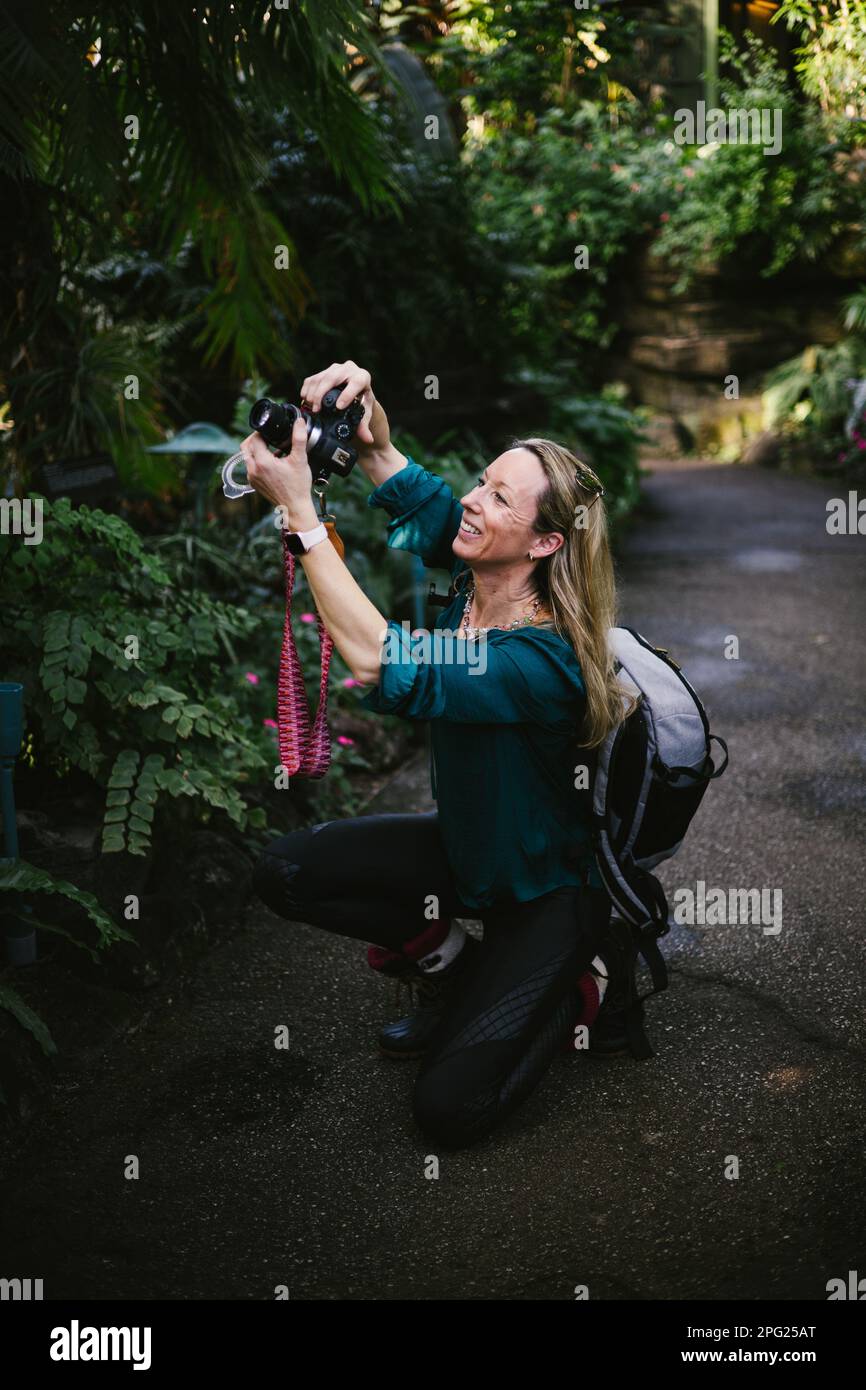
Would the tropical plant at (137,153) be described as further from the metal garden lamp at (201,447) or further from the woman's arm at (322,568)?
the woman's arm at (322,568)

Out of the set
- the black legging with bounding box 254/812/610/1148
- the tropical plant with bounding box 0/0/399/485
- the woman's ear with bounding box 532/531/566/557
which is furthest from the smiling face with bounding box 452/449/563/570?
the tropical plant with bounding box 0/0/399/485

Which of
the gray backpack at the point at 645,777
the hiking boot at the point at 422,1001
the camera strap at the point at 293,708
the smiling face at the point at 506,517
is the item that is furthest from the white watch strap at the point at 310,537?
the hiking boot at the point at 422,1001

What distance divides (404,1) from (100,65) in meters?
7.69

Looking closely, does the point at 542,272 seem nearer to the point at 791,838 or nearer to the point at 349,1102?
the point at 791,838

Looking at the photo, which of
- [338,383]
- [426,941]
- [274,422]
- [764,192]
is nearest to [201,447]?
[338,383]

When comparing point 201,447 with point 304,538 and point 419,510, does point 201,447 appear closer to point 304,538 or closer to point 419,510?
point 419,510

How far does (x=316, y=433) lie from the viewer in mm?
2611

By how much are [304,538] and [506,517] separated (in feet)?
1.82

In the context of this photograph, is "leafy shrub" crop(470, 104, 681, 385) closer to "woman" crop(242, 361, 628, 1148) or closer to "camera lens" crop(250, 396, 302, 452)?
"woman" crop(242, 361, 628, 1148)

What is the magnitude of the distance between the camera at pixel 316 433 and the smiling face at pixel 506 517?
352 millimetres

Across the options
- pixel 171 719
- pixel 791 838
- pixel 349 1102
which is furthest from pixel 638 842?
pixel 791 838

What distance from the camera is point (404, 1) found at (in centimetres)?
1100

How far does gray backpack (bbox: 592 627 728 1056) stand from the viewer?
117 inches
